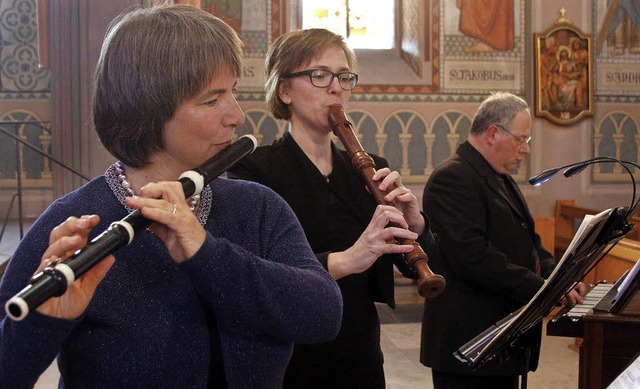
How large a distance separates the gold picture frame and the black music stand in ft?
22.6

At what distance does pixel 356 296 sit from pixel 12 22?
9.26 meters

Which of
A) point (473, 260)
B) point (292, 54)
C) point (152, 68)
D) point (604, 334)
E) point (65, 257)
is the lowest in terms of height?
point (604, 334)

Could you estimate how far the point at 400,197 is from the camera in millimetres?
2342

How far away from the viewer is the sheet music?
157 cm

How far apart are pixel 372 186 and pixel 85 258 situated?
1.22 metres

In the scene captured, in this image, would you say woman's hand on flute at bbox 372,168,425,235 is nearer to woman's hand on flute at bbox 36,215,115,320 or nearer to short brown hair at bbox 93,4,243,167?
short brown hair at bbox 93,4,243,167

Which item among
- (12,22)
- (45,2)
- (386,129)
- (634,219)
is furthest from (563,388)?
(12,22)

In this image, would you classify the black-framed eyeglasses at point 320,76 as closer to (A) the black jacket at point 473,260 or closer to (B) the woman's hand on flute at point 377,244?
(B) the woman's hand on flute at point 377,244

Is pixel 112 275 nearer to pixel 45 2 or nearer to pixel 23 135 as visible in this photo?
pixel 45 2

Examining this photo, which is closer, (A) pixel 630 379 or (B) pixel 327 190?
(A) pixel 630 379

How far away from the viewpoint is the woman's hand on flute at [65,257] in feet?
4.50

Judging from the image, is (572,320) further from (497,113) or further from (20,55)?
(20,55)

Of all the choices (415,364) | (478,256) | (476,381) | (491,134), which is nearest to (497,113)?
(491,134)

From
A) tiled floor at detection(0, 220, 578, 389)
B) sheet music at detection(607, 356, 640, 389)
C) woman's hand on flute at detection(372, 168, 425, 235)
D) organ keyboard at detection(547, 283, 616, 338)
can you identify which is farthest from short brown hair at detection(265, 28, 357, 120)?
tiled floor at detection(0, 220, 578, 389)
